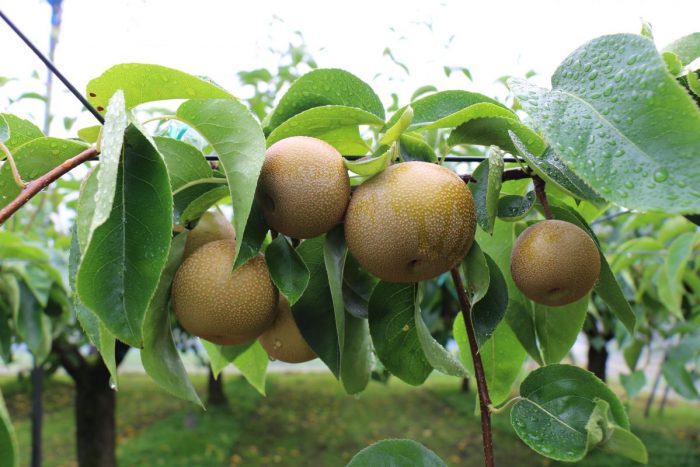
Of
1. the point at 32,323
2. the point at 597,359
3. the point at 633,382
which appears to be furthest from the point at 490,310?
the point at 597,359

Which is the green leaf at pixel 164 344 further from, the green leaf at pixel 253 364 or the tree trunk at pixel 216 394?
the tree trunk at pixel 216 394

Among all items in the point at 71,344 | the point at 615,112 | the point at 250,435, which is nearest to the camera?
the point at 615,112

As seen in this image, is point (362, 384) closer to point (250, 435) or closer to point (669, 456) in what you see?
point (669, 456)

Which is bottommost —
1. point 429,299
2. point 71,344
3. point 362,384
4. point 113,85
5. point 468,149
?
point 71,344

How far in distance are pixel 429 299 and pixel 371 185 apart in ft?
6.97

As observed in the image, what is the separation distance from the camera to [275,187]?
0.56 meters

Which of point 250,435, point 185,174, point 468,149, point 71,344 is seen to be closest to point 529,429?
point 185,174

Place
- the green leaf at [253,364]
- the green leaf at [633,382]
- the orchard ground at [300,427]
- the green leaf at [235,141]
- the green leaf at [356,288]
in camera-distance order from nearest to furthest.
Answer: the green leaf at [235,141]
the green leaf at [356,288]
the green leaf at [253,364]
the green leaf at [633,382]
the orchard ground at [300,427]

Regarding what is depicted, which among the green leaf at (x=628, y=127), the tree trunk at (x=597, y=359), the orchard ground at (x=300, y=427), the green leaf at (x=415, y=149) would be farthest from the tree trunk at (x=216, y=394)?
the green leaf at (x=628, y=127)

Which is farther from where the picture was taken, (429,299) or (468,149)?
(429,299)

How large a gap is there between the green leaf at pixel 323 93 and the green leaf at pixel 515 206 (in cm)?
17

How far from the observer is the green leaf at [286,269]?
571 mm

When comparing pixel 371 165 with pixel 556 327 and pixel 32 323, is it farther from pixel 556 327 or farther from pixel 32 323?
pixel 32 323

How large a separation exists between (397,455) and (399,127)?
33 cm
